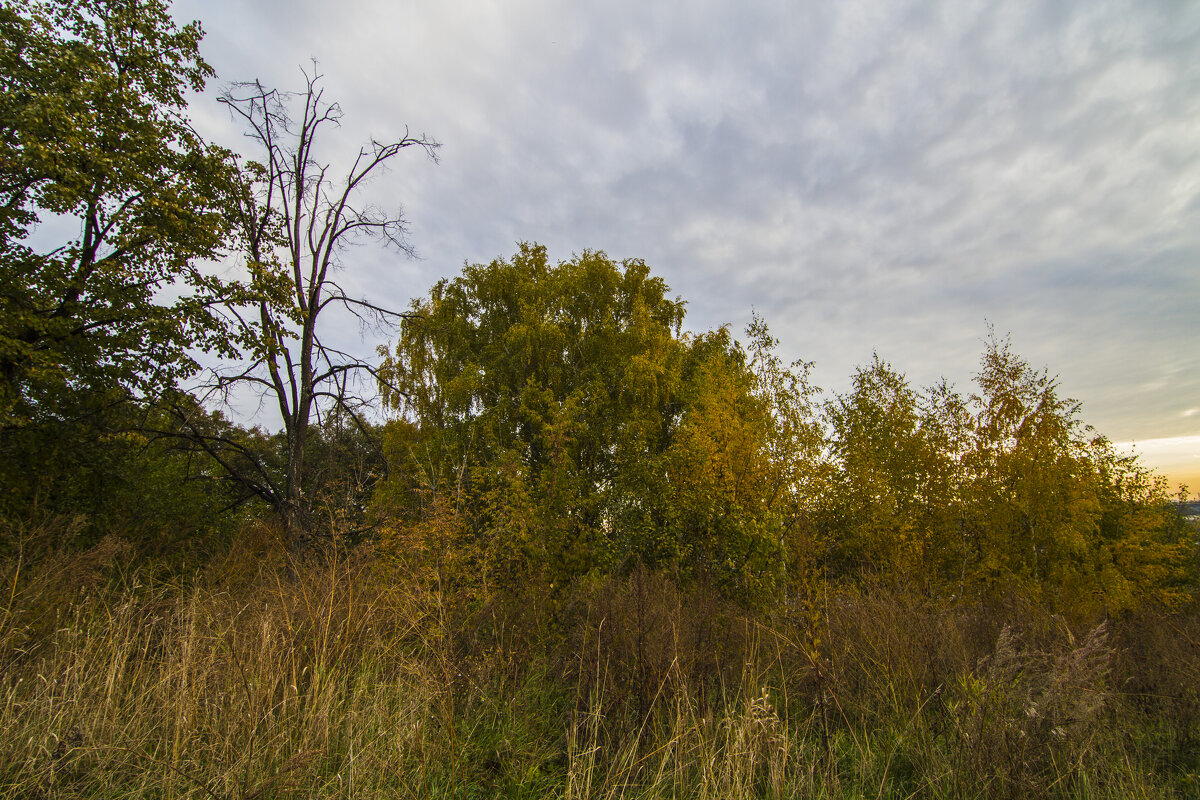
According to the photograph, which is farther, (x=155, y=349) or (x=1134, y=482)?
(x=1134, y=482)

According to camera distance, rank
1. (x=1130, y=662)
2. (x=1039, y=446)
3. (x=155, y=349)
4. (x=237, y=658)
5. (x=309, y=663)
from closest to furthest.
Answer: (x=237, y=658) → (x=309, y=663) → (x=1130, y=662) → (x=155, y=349) → (x=1039, y=446)

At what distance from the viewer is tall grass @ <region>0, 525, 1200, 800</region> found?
2623 millimetres

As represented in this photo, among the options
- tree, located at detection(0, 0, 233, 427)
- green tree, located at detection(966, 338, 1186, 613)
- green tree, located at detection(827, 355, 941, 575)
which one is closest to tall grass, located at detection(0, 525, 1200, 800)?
tree, located at detection(0, 0, 233, 427)

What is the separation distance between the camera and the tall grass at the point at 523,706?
2623 millimetres

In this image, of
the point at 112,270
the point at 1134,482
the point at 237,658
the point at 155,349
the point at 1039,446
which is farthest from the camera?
the point at 1134,482

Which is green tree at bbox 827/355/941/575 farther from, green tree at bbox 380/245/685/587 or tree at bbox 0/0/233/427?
tree at bbox 0/0/233/427

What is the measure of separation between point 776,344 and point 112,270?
54.3ft

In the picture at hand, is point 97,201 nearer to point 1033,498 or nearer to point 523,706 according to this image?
point 523,706

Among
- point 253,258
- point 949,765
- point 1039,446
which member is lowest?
point 949,765

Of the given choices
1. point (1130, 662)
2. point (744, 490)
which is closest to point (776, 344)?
point (744, 490)

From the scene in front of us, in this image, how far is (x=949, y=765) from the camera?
3.17m

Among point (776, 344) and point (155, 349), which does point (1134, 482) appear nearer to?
point (776, 344)

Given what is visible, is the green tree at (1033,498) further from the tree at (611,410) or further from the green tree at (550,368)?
the green tree at (550,368)

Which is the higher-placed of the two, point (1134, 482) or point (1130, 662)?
point (1134, 482)
